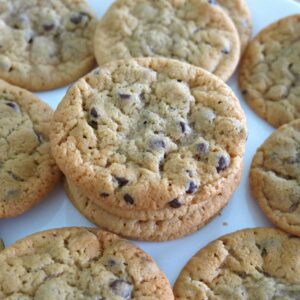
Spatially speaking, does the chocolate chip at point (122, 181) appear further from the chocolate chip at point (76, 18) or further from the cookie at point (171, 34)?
the chocolate chip at point (76, 18)

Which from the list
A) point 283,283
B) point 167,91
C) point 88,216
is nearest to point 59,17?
point 167,91

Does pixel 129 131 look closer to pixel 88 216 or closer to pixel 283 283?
pixel 88 216

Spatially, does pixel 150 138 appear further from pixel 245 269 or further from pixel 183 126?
pixel 245 269

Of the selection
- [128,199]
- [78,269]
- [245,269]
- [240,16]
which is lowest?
[78,269]

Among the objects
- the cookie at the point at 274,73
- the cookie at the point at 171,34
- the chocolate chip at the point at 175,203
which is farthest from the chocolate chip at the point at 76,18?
the chocolate chip at the point at 175,203

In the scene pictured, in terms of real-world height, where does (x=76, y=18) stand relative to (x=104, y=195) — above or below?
above

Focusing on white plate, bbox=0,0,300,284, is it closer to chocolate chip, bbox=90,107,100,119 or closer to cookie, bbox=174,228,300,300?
cookie, bbox=174,228,300,300

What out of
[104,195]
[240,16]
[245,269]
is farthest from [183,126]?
[240,16]

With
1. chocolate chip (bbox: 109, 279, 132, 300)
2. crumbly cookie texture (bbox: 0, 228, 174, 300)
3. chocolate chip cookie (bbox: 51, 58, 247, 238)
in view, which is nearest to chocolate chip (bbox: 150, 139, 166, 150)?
chocolate chip cookie (bbox: 51, 58, 247, 238)
